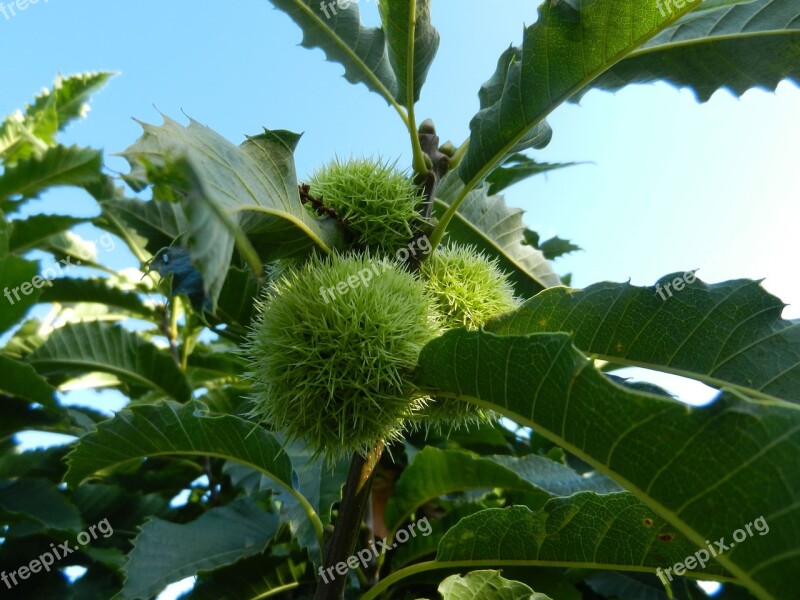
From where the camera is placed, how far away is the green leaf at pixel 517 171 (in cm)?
231

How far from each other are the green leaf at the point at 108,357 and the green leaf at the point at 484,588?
5.61 ft

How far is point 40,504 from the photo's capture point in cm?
202

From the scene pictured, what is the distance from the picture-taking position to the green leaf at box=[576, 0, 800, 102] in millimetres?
1496

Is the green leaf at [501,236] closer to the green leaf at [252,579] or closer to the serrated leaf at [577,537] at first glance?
the serrated leaf at [577,537]

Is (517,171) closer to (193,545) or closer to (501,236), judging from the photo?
(501,236)

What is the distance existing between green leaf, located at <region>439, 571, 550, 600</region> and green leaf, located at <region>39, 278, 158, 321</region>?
2.21 metres

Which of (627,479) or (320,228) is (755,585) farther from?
(320,228)

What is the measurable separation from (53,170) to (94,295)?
0.57 m

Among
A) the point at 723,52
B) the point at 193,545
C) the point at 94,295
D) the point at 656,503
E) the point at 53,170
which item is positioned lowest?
the point at 656,503

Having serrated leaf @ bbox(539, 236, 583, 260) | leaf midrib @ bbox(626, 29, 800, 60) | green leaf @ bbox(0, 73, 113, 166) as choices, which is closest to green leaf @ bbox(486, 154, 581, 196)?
serrated leaf @ bbox(539, 236, 583, 260)

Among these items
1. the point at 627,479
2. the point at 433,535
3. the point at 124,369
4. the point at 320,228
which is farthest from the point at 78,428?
the point at 627,479

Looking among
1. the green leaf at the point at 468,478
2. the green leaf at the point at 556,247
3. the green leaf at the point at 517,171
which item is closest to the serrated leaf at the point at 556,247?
the green leaf at the point at 556,247
